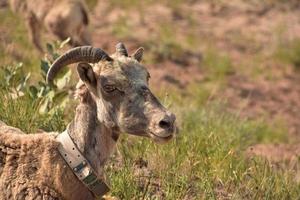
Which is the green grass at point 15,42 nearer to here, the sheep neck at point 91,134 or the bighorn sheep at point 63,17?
the bighorn sheep at point 63,17

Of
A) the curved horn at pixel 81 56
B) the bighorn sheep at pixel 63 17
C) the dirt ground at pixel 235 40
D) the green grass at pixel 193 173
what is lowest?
the dirt ground at pixel 235 40

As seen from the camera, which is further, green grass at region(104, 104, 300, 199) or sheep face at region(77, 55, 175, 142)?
green grass at region(104, 104, 300, 199)

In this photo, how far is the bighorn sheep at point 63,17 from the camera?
1016cm

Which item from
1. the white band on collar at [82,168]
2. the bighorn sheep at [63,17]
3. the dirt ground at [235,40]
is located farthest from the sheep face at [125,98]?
the dirt ground at [235,40]

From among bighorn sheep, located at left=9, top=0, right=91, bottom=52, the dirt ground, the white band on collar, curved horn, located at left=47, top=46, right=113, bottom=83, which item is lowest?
the dirt ground

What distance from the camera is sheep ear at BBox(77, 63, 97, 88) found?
4.57 m

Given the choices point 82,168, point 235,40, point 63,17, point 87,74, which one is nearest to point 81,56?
point 87,74

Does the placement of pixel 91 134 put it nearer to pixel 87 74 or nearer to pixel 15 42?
pixel 87 74

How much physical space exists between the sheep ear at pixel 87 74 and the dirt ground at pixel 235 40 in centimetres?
692

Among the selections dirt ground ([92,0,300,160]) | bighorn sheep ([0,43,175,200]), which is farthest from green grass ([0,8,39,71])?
bighorn sheep ([0,43,175,200])

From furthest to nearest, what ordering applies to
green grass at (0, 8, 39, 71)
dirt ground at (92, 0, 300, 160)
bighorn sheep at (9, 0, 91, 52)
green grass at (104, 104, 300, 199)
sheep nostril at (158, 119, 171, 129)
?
dirt ground at (92, 0, 300, 160)
bighorn sheep at (9, 0, 91, 52)
green grass at (0, 8, 39, 71)
green grass at (104, 104, 300, 199)
sheep nostril at (158, 119, 171, 129)

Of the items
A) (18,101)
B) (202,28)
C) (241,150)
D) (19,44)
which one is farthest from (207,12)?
(18,101)

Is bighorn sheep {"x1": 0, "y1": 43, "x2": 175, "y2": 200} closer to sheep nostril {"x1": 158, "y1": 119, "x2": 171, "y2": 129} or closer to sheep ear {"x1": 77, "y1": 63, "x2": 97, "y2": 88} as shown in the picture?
sheep ear {"x1": 77, "y1": 63, "x2": 97, "y2": 88}

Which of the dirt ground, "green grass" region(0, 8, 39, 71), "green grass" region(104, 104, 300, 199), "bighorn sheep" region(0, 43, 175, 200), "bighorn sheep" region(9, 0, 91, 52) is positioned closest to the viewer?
"bighorn sheep" region(0, 43, 175, 200)
